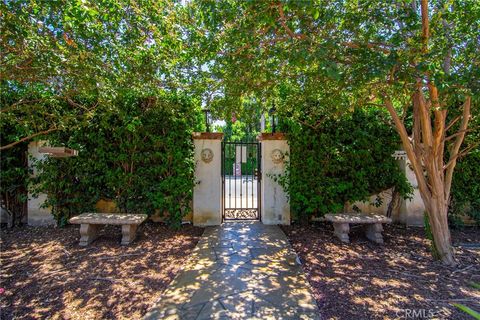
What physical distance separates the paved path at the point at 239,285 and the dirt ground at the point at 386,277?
9.6 inches

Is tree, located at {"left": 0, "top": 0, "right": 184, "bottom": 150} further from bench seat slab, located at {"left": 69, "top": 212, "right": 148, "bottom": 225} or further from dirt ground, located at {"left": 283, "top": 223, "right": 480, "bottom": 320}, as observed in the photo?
dirt ground, located at {"left": 283, "top": 223, "right": 480, "bottom": 320}

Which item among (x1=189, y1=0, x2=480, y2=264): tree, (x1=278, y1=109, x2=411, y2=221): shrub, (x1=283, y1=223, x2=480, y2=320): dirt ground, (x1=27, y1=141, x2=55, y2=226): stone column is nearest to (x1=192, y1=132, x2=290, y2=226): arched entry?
(x1=278, y1=109, x2=411, y2=221): shrub

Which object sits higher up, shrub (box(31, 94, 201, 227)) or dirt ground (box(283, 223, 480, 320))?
shrub (box(31, 94, 201, 227))

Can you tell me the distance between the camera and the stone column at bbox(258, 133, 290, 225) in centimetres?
625

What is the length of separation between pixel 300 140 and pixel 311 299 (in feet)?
11.8

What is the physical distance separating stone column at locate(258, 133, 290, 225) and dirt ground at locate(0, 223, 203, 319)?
1.62m

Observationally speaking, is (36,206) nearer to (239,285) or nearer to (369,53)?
(239,285)

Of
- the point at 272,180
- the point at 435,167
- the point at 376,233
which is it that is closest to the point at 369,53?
the point at 435,167

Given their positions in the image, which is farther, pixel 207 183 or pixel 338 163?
pixel 207 183

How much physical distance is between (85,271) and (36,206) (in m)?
3.42

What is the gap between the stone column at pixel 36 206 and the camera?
6.16 metres

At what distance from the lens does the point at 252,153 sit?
6.75 metres

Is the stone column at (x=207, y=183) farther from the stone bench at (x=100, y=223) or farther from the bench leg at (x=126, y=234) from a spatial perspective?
the bench leg at (x=126, y=234)

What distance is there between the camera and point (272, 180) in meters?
6.29
